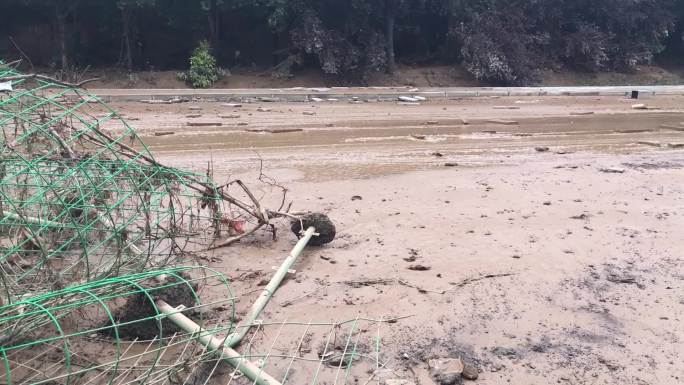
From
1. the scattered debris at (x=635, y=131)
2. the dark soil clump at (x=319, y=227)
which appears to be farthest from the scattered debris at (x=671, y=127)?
the dark soil clump at (x=319, y=227)

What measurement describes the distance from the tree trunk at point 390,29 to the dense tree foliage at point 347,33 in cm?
4

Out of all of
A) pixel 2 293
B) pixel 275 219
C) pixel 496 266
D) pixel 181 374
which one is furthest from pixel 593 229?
pixel 2 293

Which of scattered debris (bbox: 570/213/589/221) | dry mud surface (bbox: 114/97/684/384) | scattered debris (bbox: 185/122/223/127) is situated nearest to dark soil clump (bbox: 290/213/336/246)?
dry mud surface (bbox: 114/97/684/384)

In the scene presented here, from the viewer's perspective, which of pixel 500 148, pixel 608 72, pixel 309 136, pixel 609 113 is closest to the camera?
pixel 500 148

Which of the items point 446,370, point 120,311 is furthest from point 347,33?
point 446,370

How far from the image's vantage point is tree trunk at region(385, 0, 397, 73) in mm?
23438

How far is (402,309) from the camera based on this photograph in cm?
447

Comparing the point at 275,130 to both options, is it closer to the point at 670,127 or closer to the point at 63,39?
the point at 670,127

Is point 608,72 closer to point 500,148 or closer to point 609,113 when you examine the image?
point 609,113

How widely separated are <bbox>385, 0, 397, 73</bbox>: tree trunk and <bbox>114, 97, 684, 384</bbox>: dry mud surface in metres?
12.6

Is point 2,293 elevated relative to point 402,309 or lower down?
elevated

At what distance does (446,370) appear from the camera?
3.70m

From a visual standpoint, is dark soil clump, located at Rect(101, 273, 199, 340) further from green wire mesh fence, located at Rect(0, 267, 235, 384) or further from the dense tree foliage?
the dense tree foliage

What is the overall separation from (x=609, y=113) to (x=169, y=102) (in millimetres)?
12927
